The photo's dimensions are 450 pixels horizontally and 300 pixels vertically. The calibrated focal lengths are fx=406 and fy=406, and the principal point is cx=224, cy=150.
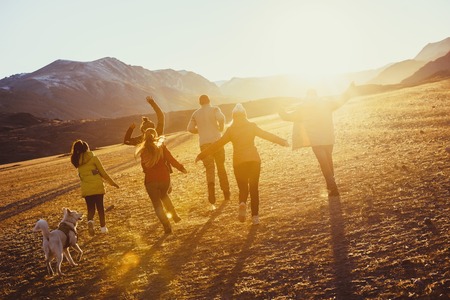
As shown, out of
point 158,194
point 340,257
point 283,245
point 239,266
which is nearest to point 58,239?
point 158,194

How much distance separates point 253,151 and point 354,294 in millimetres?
3220

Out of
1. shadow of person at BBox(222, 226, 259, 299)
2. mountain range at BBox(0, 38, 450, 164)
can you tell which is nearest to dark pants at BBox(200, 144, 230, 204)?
shadow of person at BBox(222, 226, 259, 299)

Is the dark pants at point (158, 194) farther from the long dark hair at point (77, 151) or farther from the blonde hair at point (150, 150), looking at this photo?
the long dark hair at point (77, 151)

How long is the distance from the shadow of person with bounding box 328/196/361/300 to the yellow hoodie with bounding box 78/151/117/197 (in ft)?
15.1

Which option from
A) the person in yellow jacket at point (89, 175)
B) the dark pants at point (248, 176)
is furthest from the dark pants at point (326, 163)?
the person in yellow jacket at point (89, 175)

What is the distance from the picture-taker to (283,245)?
6207 mm

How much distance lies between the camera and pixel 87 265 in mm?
6844

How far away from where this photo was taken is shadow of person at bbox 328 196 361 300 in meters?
4.48

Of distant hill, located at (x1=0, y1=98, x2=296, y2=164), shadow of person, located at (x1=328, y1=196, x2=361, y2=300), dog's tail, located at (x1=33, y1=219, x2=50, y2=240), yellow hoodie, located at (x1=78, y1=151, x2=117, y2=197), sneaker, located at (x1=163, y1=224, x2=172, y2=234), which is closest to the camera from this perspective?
shadow of person, located at (x1=328, y1=196, x2=361, y2=300)

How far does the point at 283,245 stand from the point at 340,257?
104 cm

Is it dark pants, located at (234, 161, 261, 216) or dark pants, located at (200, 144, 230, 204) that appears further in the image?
dark pants, located at (200, 144, 230, 204)

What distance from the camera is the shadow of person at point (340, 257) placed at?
4.48 m

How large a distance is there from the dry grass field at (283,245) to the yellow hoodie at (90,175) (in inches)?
40.5

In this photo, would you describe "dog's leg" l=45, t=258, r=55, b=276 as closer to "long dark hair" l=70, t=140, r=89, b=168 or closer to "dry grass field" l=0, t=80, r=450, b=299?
"dry grass field" l=0, t=80, r=450, b=299
